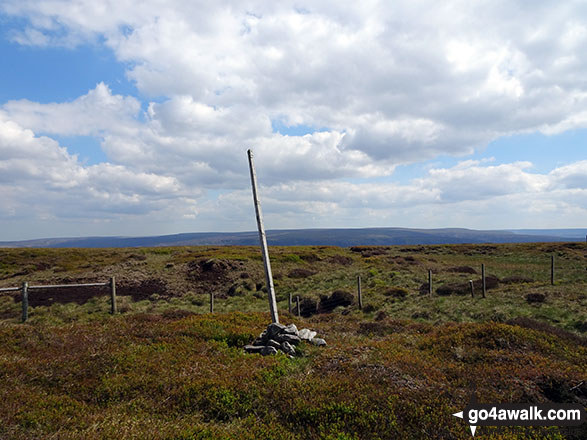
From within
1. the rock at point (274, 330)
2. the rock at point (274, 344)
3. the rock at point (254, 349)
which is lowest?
the rock at point (254, 349)

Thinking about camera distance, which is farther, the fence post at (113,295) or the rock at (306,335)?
the fence post at (113,295)

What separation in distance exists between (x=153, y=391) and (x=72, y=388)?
2188 millimetres

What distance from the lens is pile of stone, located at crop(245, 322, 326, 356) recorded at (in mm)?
11781

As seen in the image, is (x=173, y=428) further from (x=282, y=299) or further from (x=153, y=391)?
(x=282, y=299)

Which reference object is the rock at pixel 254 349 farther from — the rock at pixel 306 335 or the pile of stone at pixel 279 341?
the rock at pixel 306 335

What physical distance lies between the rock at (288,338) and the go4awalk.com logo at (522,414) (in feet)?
21.3

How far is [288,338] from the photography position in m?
12.5

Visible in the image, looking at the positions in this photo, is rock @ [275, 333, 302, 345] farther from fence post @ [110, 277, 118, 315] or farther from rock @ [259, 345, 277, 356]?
fence post @ [110, 277, 118, 315]

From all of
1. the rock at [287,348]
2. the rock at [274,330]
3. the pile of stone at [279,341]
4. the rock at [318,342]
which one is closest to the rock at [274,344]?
the pile of stone at [279,341]

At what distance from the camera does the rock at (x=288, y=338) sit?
1248 cm

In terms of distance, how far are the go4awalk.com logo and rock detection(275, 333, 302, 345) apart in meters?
6.49

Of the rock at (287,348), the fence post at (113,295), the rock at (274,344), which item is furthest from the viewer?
the fence post at (113,295)

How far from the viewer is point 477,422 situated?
6816 millimetres

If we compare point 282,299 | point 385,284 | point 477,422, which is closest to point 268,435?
point 477,422
